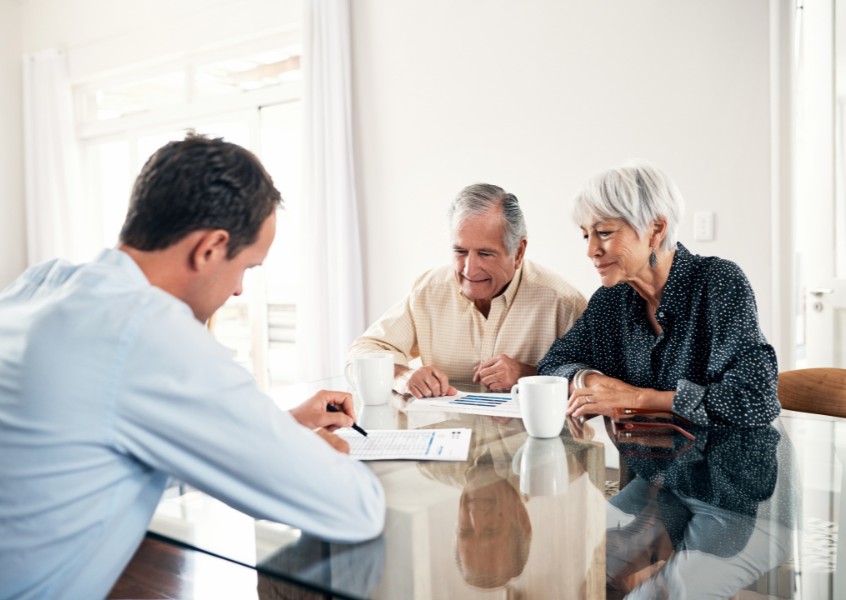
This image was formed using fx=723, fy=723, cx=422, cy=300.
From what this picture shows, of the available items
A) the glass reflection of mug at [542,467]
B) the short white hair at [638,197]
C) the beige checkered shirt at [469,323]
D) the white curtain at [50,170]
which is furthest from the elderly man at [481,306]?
the white curtain at [50,170]

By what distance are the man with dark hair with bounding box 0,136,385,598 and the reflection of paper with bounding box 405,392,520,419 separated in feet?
2.06

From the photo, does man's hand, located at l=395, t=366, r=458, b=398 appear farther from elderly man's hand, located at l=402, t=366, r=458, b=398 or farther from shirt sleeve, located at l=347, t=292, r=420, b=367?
shirt sleeve, located at l=347, t=292, r=420, b=367

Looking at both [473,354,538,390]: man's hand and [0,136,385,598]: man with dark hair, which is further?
[473,354,538,390]: man's hand

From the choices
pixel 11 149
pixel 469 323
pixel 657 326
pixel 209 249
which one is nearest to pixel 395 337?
pixel 469 323

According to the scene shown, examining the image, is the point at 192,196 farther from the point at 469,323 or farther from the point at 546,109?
the point at 546,109

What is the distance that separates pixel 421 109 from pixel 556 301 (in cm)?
189

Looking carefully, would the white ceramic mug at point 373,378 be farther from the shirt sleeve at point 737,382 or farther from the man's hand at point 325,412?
the shirt sleeve at point 737,382

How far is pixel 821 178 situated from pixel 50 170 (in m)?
5.13

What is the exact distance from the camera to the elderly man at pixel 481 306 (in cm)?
201

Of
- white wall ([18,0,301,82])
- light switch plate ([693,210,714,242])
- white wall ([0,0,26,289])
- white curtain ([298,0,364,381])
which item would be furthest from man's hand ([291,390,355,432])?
white wall ([0,0,26,289])

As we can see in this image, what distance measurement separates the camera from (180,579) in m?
2.14

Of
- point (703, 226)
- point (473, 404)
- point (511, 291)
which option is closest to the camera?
point (473, 404)

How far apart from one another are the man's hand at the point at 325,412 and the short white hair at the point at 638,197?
2.47ft

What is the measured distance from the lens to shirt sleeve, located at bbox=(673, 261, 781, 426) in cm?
143
